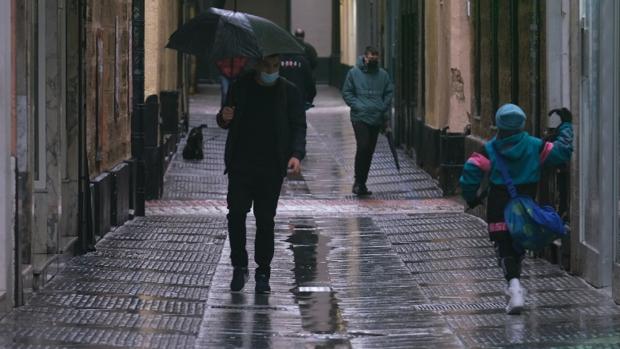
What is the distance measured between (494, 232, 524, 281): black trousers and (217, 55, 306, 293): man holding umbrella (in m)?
1.70

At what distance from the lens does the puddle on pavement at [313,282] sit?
10.7m

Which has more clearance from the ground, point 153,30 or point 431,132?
point 153,30

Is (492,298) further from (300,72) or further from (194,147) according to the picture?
(194,147)

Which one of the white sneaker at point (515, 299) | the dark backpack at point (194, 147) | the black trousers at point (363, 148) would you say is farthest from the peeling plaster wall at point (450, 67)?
the white sneaker at point (515, 299)

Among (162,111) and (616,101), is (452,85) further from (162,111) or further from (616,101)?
(616,101)

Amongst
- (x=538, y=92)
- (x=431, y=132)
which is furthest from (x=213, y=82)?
(x=538, y=92)

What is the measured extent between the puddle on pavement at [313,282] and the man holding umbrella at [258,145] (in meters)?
0.47

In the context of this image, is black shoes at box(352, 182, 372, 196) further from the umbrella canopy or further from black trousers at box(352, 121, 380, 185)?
the umbrella canopy

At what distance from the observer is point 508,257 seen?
1106cm

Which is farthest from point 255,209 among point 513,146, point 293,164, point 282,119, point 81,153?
point 81,153

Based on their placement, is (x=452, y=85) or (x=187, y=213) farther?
(x=452, y=85)

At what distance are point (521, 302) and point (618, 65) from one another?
6.67 feet

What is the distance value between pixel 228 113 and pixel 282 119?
41 cm

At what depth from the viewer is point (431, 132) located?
22.7 metres
